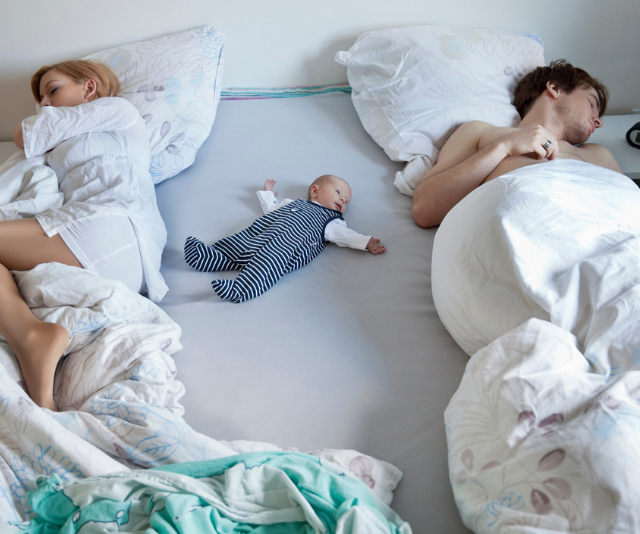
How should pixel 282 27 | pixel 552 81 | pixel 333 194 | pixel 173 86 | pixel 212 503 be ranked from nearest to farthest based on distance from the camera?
pixel 212 503
pixel 333 194
pixel 552 81
pixel 173 86
pixel 282 27

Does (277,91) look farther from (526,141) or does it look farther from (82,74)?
(526,141)

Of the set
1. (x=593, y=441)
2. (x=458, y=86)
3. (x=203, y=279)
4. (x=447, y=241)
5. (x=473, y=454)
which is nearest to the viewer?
(x=593, y=441)

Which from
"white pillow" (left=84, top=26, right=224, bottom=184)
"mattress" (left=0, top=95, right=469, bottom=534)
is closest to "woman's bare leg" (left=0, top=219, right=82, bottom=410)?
"mattress" (left=0, top=95, right=469, bottom=534)

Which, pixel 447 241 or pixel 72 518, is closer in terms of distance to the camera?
pixel 72 518

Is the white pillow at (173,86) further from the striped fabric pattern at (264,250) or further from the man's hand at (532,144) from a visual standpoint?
the man's hand at (532,144)

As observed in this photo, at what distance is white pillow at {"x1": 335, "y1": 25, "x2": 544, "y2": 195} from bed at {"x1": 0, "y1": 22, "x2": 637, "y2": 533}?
12 mm

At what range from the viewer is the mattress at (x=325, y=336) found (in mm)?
900

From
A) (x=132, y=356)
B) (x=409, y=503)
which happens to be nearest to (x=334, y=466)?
(x=409, y=503)

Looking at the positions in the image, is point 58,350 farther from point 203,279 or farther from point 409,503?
point 409,503

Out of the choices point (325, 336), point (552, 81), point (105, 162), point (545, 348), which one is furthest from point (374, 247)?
point (552, 81)

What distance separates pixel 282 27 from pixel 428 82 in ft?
2.01

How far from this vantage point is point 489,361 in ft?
2.69

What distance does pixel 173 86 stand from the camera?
67.5 inches

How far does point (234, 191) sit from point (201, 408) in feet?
2.57
